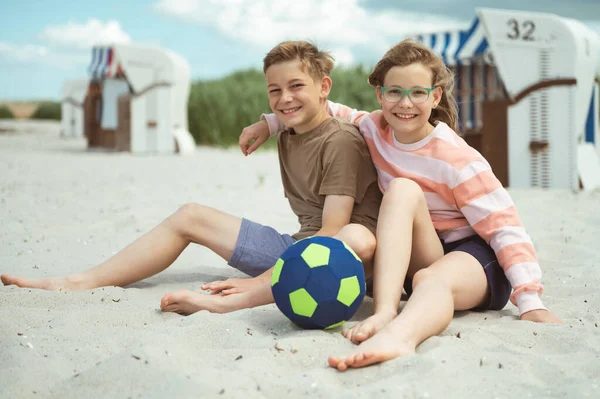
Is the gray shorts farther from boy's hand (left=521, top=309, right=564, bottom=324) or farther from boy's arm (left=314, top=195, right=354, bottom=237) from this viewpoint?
boy's hand (left=521, top=309, right=564, bottom=324)

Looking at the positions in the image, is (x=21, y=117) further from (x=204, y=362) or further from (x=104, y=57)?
(x=204, y=362)

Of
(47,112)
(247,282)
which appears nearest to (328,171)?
(247,282)

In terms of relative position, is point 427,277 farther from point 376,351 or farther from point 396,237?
point 376,351

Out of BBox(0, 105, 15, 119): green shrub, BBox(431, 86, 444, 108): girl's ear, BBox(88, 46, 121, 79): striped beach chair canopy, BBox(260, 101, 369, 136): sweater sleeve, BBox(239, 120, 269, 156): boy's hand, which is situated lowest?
BBox(0, 105, 15, 119): green shrub

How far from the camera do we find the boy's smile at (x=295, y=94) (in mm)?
2775

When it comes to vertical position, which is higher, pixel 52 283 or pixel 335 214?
pixel 335 214

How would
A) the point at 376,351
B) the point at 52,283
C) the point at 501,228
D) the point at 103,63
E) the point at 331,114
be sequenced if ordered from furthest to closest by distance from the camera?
1. the point at 103,63
2. the point at 331,114
3. the point at 52,283
4. the point at 501,228
5. the point at 376,351

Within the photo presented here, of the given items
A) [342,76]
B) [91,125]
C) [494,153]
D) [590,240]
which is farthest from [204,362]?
[342,76]

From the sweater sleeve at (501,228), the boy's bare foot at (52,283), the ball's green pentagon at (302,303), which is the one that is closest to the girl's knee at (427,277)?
the sweater sleeve at (501,228)

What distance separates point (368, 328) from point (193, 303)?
0.77m

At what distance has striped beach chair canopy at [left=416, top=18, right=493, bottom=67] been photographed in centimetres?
734

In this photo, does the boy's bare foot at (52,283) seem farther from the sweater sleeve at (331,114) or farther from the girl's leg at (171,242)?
the sweater sleeve at (331,114)

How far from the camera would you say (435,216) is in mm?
2656

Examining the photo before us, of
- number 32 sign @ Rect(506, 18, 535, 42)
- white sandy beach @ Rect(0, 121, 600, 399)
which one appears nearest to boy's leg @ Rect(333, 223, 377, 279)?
white sandy beach @ Rect(0, 121, 600, 399)
